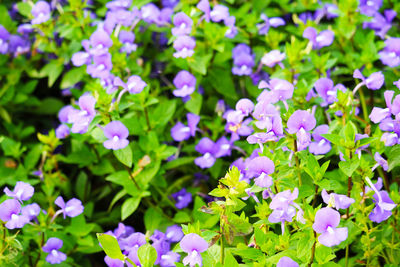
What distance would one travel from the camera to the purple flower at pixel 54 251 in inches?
71.3

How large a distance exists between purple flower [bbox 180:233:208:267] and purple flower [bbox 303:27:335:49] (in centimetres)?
116

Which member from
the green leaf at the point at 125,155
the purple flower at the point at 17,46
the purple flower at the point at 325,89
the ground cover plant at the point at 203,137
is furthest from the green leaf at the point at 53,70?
the purple flower at the point at 325,89

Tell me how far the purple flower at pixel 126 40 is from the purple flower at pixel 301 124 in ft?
3.42

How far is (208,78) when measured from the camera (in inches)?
92.5

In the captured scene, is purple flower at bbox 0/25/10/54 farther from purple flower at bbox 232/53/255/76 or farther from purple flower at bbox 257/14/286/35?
purple flower at bbox 257/14/286/35

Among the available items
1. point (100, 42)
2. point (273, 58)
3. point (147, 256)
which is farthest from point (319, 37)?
point (147, 256)

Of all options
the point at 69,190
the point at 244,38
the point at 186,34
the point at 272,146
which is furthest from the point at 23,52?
the point at 272,146

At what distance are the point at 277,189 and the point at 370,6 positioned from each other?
49.2 inches

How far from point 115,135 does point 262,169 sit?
0.63 m

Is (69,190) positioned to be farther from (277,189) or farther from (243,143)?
(277,189)

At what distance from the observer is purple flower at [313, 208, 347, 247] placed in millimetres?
1230

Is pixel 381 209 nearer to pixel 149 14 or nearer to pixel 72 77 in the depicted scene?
pixel 149 14

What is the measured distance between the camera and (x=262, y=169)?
140cm

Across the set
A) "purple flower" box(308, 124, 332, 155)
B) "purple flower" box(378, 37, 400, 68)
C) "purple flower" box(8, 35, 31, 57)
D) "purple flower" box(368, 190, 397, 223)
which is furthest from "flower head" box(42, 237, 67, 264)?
"purple flower" box(378, 37, 400, 68)
